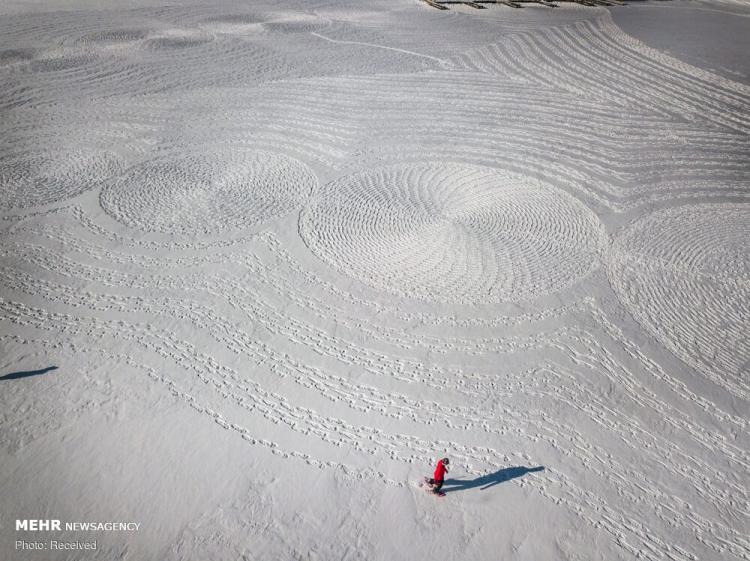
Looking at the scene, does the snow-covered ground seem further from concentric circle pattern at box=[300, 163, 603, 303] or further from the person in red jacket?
the person in red jacket

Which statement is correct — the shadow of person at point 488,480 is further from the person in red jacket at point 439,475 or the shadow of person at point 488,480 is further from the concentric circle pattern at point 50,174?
the concentric circle pattern at point 50,174

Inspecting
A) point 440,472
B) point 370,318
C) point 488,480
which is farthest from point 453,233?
point 440,472

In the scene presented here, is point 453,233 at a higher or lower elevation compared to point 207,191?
lower

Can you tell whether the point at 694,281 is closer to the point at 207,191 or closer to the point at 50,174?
the point at 207,191

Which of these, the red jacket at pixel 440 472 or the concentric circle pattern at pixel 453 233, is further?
the concentric circle pattern at pixel 453 233

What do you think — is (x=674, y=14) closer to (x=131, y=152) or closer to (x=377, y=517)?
(x=131, y=152)

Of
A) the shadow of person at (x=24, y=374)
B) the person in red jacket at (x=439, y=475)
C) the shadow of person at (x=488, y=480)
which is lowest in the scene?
the shadow of person at (x=488, y=480)

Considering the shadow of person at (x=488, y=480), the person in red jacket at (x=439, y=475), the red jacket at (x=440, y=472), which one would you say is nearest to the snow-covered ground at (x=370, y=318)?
the shadow of person at (x=488, y=480)
